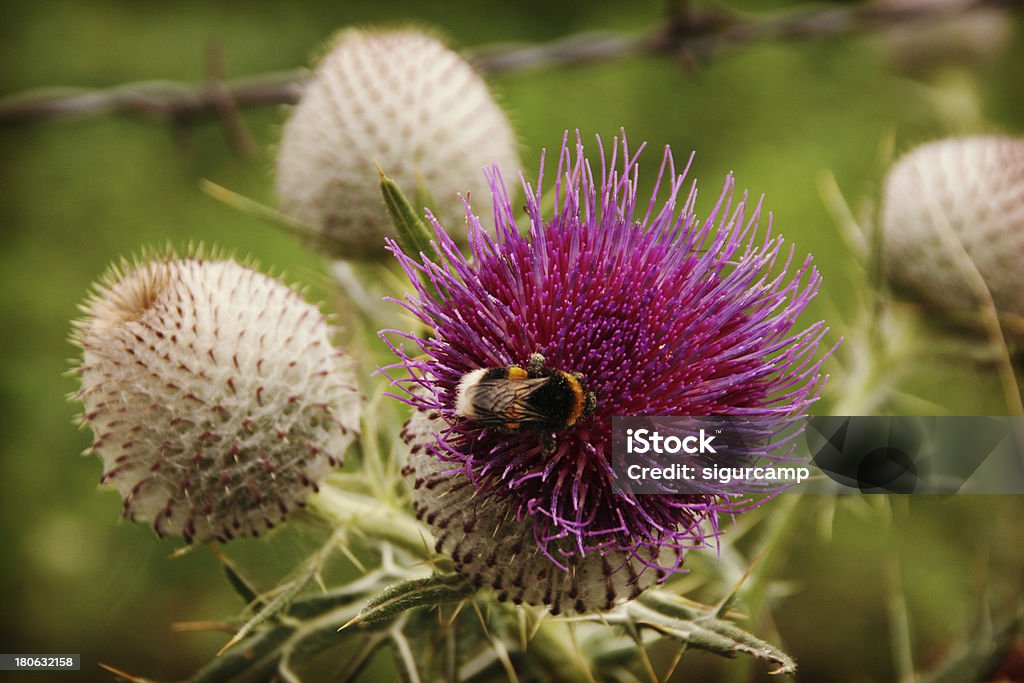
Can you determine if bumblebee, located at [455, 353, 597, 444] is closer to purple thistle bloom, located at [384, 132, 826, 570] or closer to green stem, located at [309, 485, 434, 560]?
purple thistle bloom, located at [384, 132, 826, 570]

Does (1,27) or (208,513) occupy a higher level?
(1,27)

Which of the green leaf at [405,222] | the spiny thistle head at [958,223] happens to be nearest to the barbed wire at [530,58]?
the spiny thistle head at [958,223]

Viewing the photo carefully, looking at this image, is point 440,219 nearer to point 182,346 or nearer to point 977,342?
point 182,346

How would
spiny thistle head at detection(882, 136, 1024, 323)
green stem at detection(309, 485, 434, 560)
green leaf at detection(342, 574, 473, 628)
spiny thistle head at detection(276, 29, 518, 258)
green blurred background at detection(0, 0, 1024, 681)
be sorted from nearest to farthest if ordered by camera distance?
green leaf at detection(342, 574, 473, 628)
green stem at detection(309, 485, 434, 560)
spiny thistle head at detection(276, 29, 518, 258)
spiny thistle head at detection(882, 136, 1024, 323)
green blurred background at detection(0, 0, 1024, 681)

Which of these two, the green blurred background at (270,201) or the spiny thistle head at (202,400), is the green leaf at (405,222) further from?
the green blurred background at (270,201)

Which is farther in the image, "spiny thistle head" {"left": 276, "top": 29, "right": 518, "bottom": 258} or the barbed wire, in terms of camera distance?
the barbed wire

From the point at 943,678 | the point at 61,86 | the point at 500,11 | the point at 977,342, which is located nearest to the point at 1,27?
the point at 61,86

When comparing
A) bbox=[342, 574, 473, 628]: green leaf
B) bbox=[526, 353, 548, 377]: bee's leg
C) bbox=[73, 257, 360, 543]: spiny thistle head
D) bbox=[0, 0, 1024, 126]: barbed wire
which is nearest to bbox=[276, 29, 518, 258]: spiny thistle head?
bbox=[0, 0, 1024, 126]: barbed wire
